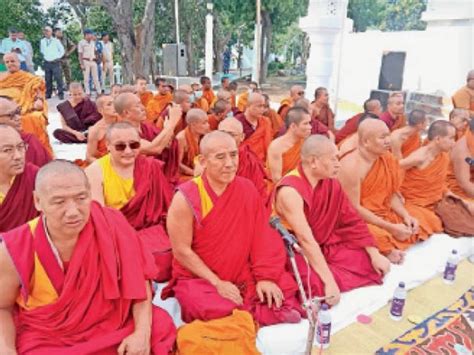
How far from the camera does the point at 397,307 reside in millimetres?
3244

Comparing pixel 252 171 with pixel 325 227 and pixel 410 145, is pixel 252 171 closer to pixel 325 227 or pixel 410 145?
pixel 325 227

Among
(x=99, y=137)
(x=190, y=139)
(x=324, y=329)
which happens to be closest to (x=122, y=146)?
(x=99, y=137)

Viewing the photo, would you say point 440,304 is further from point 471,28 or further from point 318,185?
point 471,28

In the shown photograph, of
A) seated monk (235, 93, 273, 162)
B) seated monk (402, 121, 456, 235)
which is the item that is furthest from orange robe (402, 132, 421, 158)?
seated monk (235, 93, 273, 162)

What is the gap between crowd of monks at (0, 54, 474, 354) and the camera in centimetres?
228

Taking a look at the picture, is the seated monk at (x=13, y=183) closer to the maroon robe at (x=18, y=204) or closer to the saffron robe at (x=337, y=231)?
the maroon robe at (x=18, y=204)

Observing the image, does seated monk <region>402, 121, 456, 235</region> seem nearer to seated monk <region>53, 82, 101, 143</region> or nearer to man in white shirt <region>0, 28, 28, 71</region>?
seated monk <region>53, 82, 101, 143</region>

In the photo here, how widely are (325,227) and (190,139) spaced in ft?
9.25

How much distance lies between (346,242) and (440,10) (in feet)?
31.7

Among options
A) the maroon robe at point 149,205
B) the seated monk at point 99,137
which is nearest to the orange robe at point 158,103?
the seated monk at point 99,137

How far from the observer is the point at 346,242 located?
11.9 ft

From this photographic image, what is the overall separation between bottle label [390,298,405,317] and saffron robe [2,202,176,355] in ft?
5.91

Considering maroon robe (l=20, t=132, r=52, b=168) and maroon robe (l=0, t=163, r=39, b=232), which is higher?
maroon robe (l=20, t=132, r=52, b=168)

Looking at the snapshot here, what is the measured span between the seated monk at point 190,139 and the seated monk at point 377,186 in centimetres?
220
